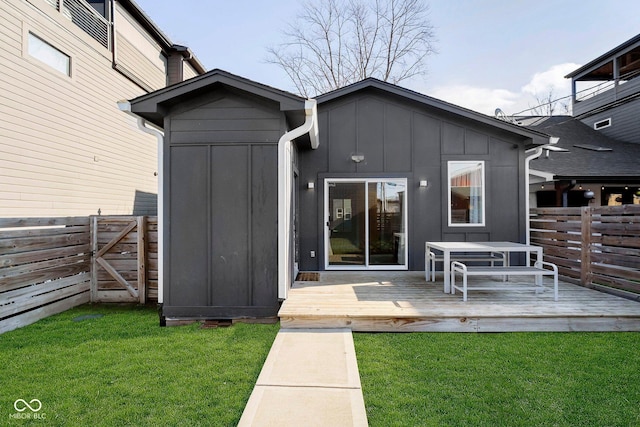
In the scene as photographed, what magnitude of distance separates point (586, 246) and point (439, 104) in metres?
3.27

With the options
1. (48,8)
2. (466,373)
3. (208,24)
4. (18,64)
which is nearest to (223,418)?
(466,373)

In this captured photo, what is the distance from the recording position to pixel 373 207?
262 inches

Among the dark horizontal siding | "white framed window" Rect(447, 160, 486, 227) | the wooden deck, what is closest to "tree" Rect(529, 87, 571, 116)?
the dark horizontal siding

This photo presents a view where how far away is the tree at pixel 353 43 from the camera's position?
1568cm

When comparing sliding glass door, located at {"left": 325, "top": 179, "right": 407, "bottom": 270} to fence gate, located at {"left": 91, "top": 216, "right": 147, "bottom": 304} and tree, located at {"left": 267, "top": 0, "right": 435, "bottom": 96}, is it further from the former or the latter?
tree, located at {"left": 267, "top": 0, "right": 435, "bottom": 96}

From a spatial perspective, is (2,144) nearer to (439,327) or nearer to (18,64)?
(18,64)

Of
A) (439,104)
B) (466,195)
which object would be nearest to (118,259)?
(439,104)

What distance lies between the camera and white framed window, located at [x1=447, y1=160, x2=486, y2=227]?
6703 mm

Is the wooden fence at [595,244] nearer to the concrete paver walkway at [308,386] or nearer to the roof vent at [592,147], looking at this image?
the concrete paver walkway at [308,386]

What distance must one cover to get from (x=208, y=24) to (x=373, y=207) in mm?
9459

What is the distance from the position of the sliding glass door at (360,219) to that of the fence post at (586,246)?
8.90ft

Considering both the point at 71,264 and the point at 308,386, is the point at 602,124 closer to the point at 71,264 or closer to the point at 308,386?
the point at 308,386

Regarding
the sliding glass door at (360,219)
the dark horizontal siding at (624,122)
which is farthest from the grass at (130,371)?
the dark horizontal siding at (624,122)

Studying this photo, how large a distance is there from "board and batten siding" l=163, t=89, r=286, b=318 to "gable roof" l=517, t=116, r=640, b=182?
715 centimetres
